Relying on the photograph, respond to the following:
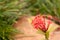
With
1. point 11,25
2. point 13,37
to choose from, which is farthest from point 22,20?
point 13,37

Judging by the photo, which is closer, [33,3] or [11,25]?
[11,25]

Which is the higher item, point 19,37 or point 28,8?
point 28,8

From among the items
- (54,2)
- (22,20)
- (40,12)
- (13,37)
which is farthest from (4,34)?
(54,2)

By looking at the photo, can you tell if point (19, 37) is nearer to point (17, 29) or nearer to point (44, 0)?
point (17, 29)

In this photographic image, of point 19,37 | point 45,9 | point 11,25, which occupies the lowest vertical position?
point 19,37

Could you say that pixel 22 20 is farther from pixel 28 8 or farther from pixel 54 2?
pixel 54 2

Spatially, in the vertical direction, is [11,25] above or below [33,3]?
below

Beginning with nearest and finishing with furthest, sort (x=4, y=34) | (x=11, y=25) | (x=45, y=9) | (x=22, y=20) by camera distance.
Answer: (x=4, y=34), (x=11, y=25), (x=22, y=20), (x=45, y=9)

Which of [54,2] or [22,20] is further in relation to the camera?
[54,2]

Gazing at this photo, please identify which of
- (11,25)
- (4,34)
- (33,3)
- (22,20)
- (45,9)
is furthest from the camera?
(33,3)
